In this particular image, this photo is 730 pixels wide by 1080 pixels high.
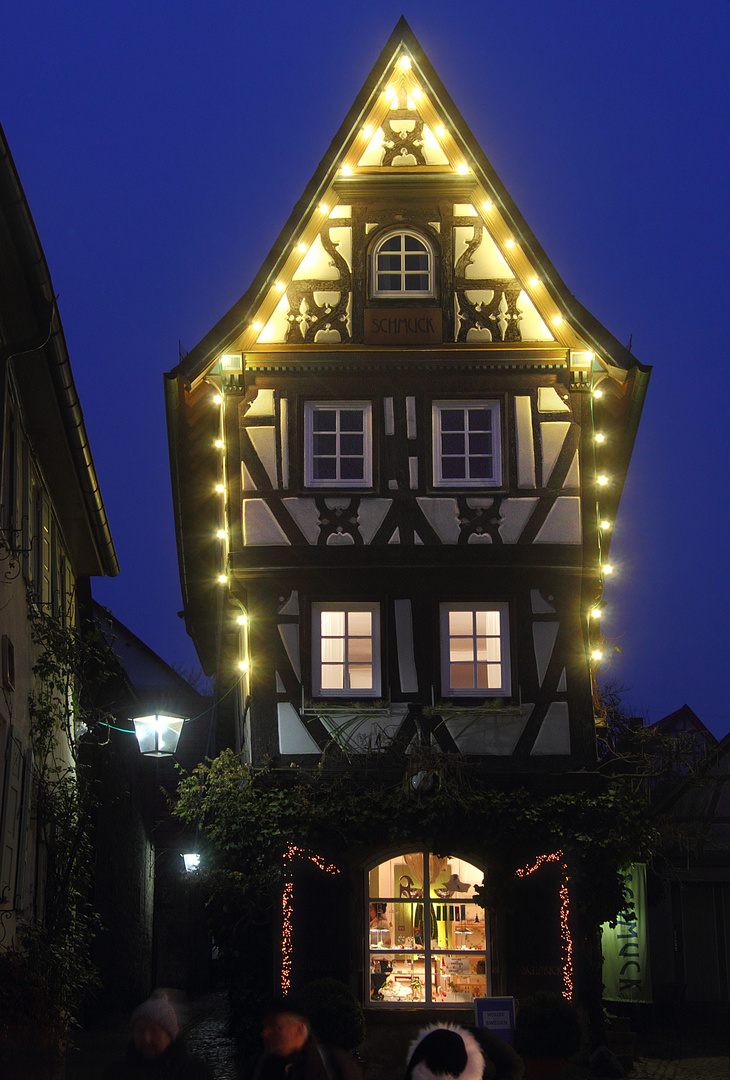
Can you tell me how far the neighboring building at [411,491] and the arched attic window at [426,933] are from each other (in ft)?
0.09

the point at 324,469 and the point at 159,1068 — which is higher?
the point at 324,469

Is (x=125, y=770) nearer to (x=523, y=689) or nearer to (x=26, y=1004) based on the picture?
(x=523, y=689)

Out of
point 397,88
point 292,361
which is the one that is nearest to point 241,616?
point 292,361

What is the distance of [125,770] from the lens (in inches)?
969

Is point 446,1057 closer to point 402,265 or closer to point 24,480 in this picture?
point 24,480

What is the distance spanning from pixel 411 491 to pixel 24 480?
570 cm

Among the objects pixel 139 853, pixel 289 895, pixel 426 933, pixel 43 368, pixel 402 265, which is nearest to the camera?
pixel 43 368

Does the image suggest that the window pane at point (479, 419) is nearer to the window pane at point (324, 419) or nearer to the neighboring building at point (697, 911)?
the window pane at point (324, 419)

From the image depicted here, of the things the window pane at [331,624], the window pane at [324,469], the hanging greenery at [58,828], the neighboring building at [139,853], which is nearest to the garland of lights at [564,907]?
the window pane at [331,624]

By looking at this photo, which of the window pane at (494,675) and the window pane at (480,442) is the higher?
the window pane at (480,442)

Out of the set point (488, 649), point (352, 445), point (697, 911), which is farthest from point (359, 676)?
point (697, 911)

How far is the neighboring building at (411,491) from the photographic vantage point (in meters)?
17.0

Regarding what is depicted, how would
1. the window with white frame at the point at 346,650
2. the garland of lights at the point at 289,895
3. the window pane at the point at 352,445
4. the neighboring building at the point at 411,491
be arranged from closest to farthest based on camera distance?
the garland of lights at the point at 289,895, the neighboring building at the point at 411,491, the window with white frame at the point at 346,650, the window pane at the point at 352,445

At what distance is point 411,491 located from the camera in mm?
17672
